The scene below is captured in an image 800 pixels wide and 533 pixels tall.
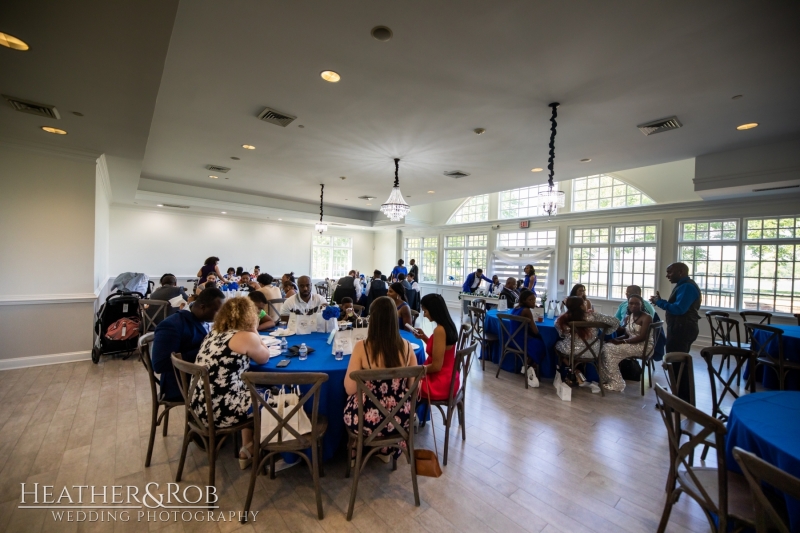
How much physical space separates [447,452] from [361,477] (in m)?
0.69

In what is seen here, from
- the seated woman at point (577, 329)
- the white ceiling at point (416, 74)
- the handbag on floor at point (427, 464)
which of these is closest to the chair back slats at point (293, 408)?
the handbag on floor at point (427, 464)

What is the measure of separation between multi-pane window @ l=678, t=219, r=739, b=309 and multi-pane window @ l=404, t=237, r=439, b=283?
6.77m

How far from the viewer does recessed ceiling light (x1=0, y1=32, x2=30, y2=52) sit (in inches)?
77.9

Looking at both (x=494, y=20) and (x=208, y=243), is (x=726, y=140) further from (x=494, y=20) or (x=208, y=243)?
(x=208, y=243)

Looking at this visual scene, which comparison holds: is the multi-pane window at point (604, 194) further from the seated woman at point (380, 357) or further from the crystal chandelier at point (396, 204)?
the seated woman at point (380, 357)

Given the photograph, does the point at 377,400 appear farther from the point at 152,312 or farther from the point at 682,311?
the point at 152,312

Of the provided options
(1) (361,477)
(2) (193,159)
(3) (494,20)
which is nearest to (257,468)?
(1) (361,477)

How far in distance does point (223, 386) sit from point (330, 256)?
428 inches

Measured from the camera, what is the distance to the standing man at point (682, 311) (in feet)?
10.8

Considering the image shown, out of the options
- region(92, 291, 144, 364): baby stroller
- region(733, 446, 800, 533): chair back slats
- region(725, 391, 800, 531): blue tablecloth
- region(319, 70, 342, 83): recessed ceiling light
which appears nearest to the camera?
region(733, 446, 800, 533): chair back slats

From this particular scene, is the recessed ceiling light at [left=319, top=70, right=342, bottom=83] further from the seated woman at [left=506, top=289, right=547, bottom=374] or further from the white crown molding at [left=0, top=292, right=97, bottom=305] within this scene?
the white crown molding at [left=0, top=292, right=97, bottom=305]

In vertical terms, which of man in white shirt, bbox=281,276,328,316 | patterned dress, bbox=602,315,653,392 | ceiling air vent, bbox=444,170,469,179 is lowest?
→ patterned dress, bbox=602,315,653,392

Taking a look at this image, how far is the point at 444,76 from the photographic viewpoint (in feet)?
9.23

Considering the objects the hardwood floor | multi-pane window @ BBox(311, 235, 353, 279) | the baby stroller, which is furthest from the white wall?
the hardwood floor
